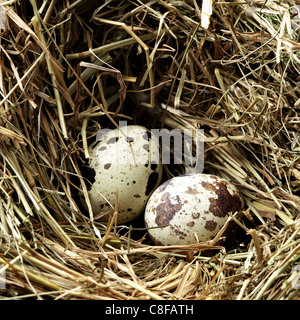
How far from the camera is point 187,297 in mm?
1359

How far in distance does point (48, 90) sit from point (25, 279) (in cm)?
81

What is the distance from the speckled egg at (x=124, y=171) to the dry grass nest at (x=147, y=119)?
0.23ft

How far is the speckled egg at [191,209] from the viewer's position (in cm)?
166

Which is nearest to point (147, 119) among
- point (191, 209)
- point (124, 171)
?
point (124, 171)

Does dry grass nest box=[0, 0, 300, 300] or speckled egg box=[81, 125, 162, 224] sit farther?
speckled egg box=[81, 125, 162, 224]

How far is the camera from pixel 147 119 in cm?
211

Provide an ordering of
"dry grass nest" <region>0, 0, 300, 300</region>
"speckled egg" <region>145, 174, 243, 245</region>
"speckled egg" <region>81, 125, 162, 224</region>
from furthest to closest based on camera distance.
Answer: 1. "speckled egg" <region>81, 125, 162, 224</region>
2. "speckled egg" <region>145, 174, 243, 245</region>
3. "dry grass nest" <region>0, 0, 300, 300</region>

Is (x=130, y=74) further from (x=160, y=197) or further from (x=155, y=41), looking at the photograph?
(x=160, y=197)

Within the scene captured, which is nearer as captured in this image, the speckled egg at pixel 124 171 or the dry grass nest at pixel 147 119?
the dry grass nest at pixel 147 119

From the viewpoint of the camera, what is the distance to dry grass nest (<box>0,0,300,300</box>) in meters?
1.47

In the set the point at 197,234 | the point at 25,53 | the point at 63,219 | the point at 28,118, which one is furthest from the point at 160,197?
the point at 25,53

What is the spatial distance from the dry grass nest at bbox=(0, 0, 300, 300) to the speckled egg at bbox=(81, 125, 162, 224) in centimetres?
7

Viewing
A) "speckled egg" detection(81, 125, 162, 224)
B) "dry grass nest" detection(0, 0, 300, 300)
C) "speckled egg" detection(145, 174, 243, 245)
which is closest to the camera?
"dry grass nest" detection(0, 0, 300, 300)

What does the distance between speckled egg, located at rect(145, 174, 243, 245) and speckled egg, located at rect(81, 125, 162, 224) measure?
0.11 meters
